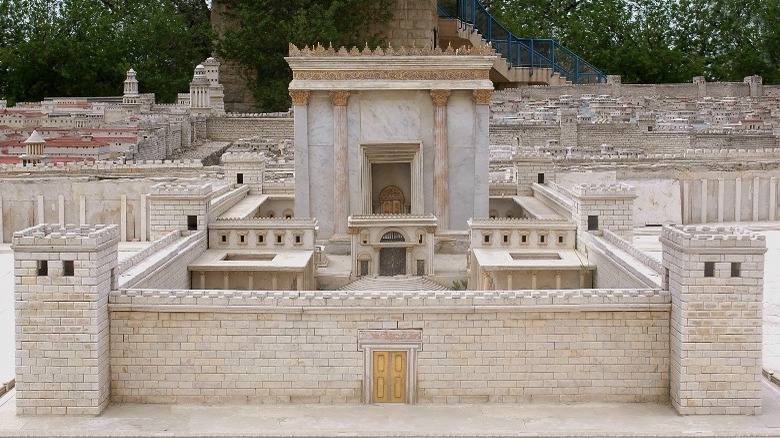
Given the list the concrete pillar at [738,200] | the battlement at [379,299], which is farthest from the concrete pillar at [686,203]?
the battlement at [379,299]

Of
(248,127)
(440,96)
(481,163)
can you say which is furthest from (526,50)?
(440,96)

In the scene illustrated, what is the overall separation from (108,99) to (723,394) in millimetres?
54183

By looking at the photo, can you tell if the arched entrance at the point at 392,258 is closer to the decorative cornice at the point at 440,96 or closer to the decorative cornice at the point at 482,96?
the decorative cornice at the point at 440,96

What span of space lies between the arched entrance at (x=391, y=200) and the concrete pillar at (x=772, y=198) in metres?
15.4

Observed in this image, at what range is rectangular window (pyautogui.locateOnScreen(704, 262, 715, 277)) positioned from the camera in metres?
18.8

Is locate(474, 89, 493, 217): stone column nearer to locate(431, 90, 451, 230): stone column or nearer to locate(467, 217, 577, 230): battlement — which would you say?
locate(431, 90, 451, 230): stone column

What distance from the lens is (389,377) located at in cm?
1950

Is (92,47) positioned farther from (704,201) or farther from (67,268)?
(67,268)

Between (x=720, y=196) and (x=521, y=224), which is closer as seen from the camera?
(x=521, y=224)

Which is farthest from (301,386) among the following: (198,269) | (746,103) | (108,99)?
(108,99)

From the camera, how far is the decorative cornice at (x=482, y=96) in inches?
1205

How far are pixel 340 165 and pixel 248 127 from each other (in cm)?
2677

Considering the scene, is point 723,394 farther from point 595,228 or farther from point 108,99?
point 108,99

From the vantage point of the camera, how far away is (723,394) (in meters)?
18.9
